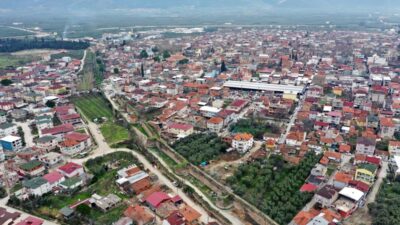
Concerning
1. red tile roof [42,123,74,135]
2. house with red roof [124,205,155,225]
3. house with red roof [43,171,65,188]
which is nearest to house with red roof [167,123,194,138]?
red tile roof [42,123,74,135]

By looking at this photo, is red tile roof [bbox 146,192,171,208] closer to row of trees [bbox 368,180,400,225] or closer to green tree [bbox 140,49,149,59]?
row of trees [bbox 368,180,400,225]

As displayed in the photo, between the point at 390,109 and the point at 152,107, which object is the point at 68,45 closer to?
the point at 152,107

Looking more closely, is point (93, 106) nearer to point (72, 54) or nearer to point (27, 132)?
point (27, 132)

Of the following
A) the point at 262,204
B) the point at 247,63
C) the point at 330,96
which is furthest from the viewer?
the point at 247,63

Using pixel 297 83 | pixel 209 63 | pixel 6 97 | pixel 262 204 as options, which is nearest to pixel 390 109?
pixel 297 83

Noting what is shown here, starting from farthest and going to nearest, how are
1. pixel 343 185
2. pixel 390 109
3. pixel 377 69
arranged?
1. pixel 377 69
2. pixel 390 109
3. pixel 343 185

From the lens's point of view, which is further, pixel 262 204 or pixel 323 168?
pixel 323 168

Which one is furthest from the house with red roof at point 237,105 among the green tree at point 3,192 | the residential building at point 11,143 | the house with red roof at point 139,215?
the green tree at point 3,192
